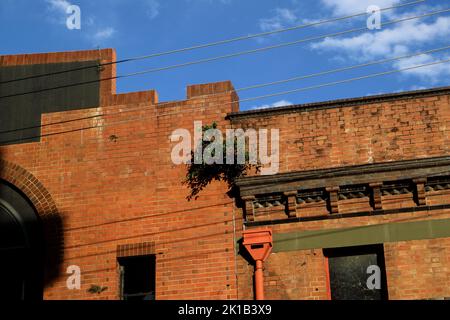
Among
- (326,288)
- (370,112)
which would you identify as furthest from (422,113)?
(326,288)

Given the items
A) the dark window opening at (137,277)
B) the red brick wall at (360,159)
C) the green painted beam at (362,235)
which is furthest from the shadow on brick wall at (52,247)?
the green painted beam at (362,235)

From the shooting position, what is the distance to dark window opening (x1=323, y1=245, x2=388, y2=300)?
46.5ft

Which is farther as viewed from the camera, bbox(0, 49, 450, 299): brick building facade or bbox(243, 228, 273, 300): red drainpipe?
bbox(243, 228, 273, 300): red drainpipe

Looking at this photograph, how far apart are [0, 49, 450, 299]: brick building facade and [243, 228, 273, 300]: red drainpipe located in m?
0.18

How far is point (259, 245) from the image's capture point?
14.4 m

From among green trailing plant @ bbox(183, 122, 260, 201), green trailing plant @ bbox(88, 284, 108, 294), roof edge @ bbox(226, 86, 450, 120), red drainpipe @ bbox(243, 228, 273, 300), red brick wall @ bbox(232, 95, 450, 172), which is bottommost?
green trailing plant @ bbox(88, 284, 108, 294)

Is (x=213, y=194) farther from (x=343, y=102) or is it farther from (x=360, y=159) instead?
(x=343, y=102)

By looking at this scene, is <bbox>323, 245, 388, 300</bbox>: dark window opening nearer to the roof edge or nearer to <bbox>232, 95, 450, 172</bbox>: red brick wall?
<bbox>232, 95, 450, 172</bbox>: red brick wall

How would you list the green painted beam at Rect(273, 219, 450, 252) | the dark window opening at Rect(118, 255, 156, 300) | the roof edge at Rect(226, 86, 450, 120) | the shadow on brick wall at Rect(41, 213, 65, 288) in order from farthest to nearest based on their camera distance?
the shadow on brick wall at Rect(41, 213, 65, 288) < the dark window opening at Rect(118, 255, 156, 300) < the roof edge at Rect(226, 86, 450, 120) < the green painted beam at Rect(273, 219, 450, 252)

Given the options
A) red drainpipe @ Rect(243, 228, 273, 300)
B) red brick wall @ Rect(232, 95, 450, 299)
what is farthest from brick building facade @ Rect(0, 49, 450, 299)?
red drainpipe @ Rect(243, 228, 273, 300)

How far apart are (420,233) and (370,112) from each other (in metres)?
2.76

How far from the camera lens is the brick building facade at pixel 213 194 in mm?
14188

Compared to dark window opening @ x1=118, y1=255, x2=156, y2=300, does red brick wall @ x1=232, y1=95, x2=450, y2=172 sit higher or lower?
higher

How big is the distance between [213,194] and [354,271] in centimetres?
324
